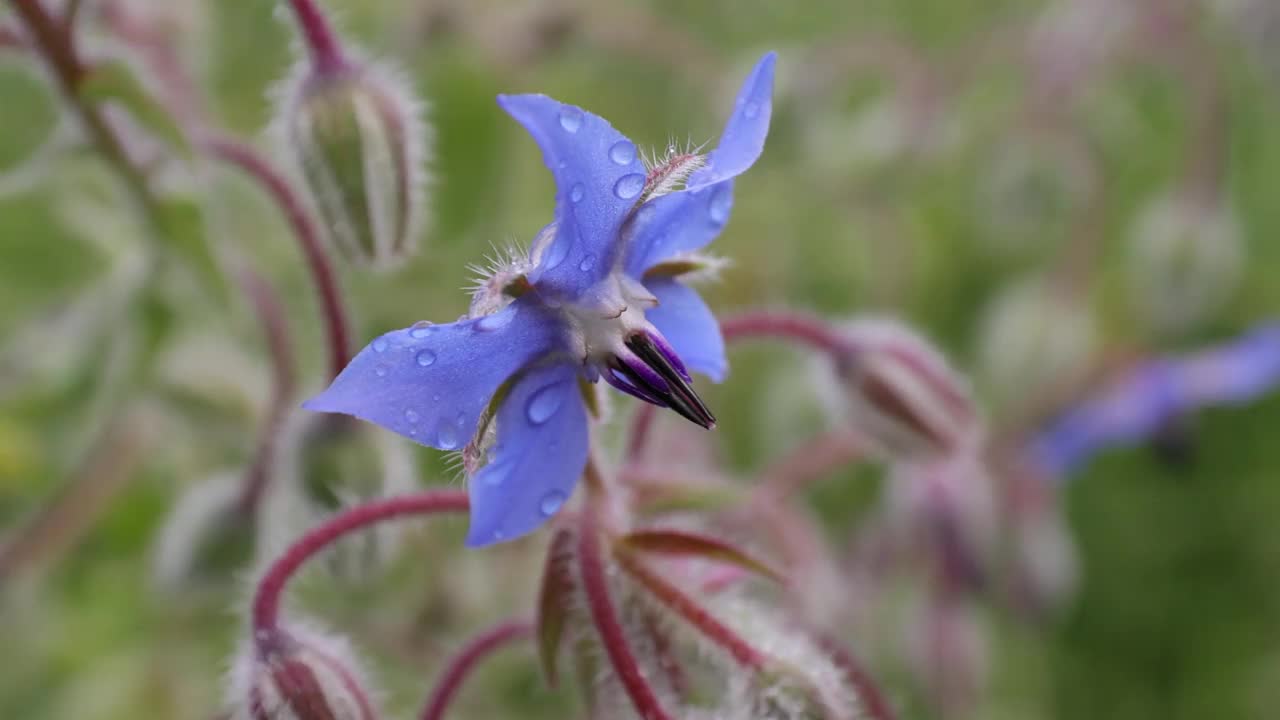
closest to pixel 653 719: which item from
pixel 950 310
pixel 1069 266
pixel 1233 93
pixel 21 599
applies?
pixel 21 599

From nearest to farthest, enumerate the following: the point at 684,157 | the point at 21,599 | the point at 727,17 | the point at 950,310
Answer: the point at 684,157 → the point at 21,599 → the point at 950,310 → the point at 727,17

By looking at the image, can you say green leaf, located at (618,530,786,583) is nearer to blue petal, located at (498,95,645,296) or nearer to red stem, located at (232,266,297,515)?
blue petal, located at (498,95,645,296)

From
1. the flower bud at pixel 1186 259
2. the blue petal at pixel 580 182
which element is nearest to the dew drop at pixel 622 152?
the blue petal at pixel 580 182

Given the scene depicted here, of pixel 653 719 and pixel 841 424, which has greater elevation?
pixel 841 424

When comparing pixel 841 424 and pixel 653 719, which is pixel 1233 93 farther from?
pixel 653 719

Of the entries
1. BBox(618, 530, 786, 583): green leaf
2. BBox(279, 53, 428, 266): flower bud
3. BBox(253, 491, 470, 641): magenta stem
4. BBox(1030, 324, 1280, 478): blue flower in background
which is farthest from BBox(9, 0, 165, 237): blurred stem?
BBox(1030, 324, 1280, 478): blue flower in background

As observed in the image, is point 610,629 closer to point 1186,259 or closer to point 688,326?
point 688,326

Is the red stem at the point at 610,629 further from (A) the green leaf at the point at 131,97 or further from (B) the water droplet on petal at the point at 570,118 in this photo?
(A) the green leaf at the point at 131,97

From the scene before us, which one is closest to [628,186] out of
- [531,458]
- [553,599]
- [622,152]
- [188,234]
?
[622,152]
